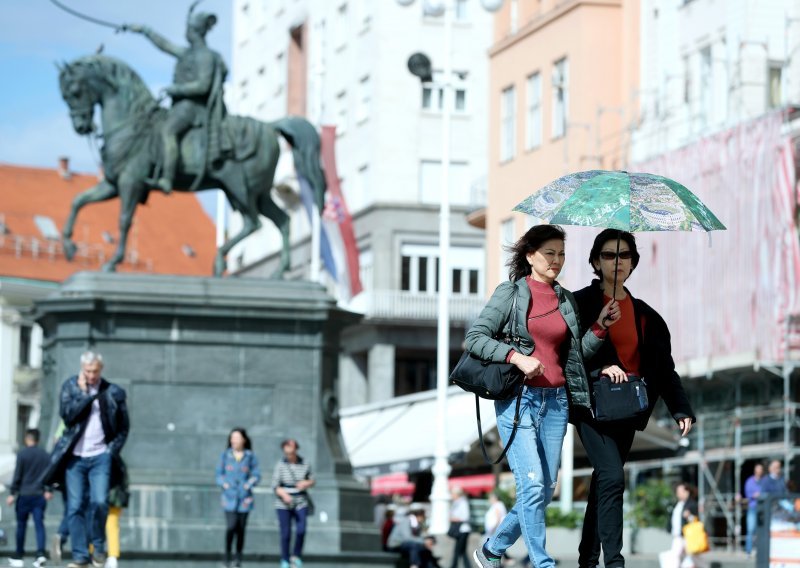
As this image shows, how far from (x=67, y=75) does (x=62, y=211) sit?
78.5 meters

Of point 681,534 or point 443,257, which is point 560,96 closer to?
point 443,257

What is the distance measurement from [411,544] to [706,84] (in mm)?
22211

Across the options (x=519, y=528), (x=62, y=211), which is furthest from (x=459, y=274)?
(x=519, y=528)

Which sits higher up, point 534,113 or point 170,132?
point 534,113

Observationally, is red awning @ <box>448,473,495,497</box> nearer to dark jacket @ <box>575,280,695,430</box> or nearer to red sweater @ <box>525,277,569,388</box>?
dark jacket @ <box>575,280,695,430</box>

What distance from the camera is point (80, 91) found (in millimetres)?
28250

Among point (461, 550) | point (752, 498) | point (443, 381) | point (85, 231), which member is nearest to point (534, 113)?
point (443, 381)

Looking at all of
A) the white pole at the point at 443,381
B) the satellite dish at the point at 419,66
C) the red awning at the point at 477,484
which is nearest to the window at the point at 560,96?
the red awning at the point at 477,484

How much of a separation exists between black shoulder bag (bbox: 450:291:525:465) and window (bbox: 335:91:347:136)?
205 feet

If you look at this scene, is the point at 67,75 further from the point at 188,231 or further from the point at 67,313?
the point at 188,231

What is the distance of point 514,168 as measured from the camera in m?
56.9

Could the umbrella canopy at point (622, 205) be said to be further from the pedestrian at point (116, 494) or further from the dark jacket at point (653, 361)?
the pedestrian at point (116, 494)

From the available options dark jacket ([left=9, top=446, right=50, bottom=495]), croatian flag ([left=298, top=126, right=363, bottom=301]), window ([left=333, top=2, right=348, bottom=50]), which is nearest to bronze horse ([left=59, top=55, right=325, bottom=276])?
dark jacket ([left=9, top=446, right=50, bottom=495])

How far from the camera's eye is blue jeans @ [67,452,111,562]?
56.6 ft
